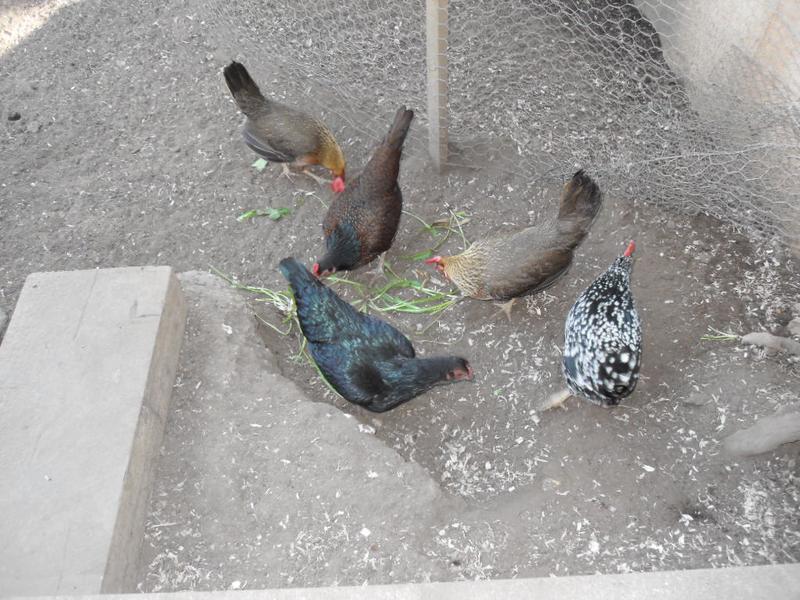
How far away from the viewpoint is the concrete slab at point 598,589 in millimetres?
1524

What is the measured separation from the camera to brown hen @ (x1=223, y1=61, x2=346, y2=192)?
3.92 meters

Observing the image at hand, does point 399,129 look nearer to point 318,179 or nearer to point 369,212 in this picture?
point 369,212

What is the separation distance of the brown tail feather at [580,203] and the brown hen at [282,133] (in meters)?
1.55

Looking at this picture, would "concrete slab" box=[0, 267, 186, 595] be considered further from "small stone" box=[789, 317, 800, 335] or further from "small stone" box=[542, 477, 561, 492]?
"small stone" box=[789, 317, 800, 335]

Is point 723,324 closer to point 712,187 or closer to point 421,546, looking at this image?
point 712,187

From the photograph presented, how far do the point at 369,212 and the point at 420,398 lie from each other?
109cm

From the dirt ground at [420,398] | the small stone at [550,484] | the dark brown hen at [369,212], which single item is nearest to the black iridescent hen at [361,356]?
the dirt ground at [420,398]

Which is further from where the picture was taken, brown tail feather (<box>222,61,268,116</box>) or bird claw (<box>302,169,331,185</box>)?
bird claw (<box>302,169,331,185</box>)

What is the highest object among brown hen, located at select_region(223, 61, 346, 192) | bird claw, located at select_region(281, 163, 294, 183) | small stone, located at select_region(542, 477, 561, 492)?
brown hen, located at select_region(223, 61, 346, 192)

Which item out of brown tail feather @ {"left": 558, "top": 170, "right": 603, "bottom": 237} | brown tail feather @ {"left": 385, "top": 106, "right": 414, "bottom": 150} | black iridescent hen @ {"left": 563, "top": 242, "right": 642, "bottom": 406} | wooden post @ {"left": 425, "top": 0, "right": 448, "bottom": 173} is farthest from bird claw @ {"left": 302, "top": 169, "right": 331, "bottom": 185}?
black iridescent hen @ {"left": 563, "top": 242, "right": 642, "bottom": 406}

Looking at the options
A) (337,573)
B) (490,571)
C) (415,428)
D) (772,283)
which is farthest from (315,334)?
(772,283)

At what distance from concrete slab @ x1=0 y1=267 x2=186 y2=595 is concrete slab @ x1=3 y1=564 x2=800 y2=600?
2.29 ft

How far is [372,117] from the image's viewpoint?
13.8 ft

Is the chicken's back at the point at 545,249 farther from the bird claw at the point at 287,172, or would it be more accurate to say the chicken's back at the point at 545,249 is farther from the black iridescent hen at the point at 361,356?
the bird claw at the point at 287,172
